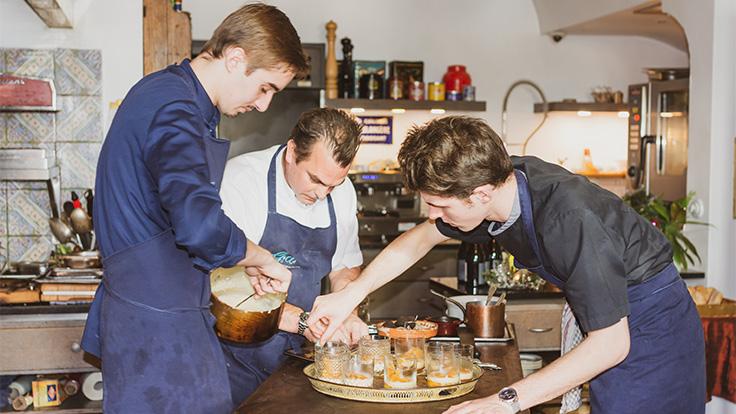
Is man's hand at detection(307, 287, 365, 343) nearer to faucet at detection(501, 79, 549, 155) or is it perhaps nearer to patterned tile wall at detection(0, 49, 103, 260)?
patterned tile wall at detection(0, 49, 103, 260)

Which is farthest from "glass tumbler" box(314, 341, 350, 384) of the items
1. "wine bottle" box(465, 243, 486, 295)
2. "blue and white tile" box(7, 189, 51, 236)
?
"blue and white tile" box(7, 189, 51, 236)

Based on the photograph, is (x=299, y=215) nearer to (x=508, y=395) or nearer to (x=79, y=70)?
(x=508, y=395)

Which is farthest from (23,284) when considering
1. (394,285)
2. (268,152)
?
(394,285)

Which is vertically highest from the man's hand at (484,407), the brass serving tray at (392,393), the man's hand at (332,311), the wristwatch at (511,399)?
the man's hand at (332,311)

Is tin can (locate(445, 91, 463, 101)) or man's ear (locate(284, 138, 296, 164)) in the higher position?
tin can (locate(445, 91, 463, 101))

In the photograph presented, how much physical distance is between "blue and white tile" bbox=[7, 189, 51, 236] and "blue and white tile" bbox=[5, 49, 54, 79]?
27.8 inches

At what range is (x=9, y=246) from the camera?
522cm

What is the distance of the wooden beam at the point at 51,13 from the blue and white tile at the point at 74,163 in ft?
2.31

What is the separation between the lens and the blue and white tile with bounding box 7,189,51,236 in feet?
17.0

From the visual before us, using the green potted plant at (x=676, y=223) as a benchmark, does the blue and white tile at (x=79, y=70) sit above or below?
above

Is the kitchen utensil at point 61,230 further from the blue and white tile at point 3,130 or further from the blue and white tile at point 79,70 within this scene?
the blue and white tile at point 79,70

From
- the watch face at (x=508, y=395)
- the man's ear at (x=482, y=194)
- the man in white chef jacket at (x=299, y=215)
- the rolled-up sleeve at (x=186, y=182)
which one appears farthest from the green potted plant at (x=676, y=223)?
the rolled-up sleeve at (x=186, y=182)

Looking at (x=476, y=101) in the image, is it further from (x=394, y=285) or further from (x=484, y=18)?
(x=394, y=285)

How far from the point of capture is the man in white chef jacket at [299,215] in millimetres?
2855
